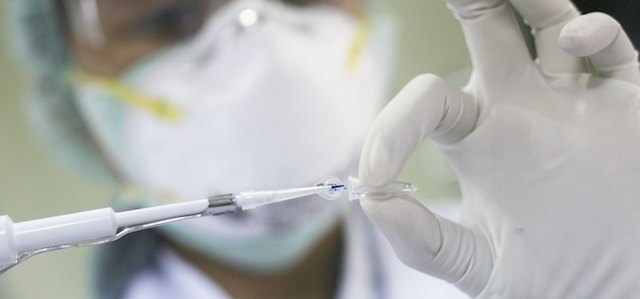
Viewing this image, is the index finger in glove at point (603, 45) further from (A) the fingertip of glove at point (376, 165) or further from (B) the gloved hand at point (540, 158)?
(A) the fingertip of glove at point (376, 165)

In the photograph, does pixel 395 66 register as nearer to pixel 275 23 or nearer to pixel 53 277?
pixel 275 23

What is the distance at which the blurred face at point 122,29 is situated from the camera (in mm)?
1376

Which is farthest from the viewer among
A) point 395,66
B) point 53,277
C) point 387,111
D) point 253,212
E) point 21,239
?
point 395,66

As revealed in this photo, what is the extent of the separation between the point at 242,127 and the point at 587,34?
2.77 ft

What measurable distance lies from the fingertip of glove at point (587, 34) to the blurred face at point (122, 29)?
2.96 feet

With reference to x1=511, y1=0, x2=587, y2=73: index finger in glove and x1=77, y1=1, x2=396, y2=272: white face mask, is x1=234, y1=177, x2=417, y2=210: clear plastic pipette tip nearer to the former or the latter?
x1=511, y1=0, x2=587, y2=73: index finger in glove

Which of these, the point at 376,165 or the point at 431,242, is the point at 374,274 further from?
the point at 376,165

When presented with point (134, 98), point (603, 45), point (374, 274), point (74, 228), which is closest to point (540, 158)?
point (603, 45)

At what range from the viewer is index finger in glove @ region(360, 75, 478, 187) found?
0.73 meters

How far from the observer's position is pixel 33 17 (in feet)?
4.42

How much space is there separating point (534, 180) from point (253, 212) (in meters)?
0.75

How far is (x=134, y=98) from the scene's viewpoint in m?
1.39

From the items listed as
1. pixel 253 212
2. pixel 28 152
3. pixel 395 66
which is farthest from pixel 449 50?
pixel 28 152

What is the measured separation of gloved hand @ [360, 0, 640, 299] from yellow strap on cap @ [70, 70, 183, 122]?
75cm
